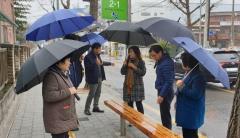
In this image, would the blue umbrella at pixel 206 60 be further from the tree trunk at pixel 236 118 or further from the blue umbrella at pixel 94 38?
the blue umbrella at pixel 94 38

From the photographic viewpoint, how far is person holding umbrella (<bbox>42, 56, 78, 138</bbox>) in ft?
15.8

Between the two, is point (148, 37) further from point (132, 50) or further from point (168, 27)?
point (168, 27)

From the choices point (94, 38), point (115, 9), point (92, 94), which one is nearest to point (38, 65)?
point (94, 38)

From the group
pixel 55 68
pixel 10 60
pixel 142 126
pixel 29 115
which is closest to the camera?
pixel 55 68

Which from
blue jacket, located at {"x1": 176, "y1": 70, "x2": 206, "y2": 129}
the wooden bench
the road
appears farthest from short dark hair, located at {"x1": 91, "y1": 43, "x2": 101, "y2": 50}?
blue jacket, located at {"x1": 176, "y1": 70, "x2": 206, "y2": 129}

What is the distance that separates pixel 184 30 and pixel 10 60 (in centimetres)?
804

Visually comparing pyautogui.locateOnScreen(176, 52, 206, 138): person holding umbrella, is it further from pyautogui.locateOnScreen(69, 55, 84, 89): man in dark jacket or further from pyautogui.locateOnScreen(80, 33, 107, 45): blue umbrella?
pyautogui.locateOnScreen(80, 33, 107, 45): blue umbrella

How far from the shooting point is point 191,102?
5367 mm

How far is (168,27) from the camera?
600 centimetres

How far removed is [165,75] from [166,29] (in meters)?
0.76

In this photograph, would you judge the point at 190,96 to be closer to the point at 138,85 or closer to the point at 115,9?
the point at 138,85

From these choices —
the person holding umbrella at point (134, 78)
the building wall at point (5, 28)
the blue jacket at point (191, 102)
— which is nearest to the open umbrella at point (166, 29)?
the blue jacket at point (191, 102)

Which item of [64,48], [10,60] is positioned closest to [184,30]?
[64,48]

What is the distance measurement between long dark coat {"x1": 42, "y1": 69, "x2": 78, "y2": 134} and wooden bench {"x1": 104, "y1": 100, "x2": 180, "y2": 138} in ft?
3.84
